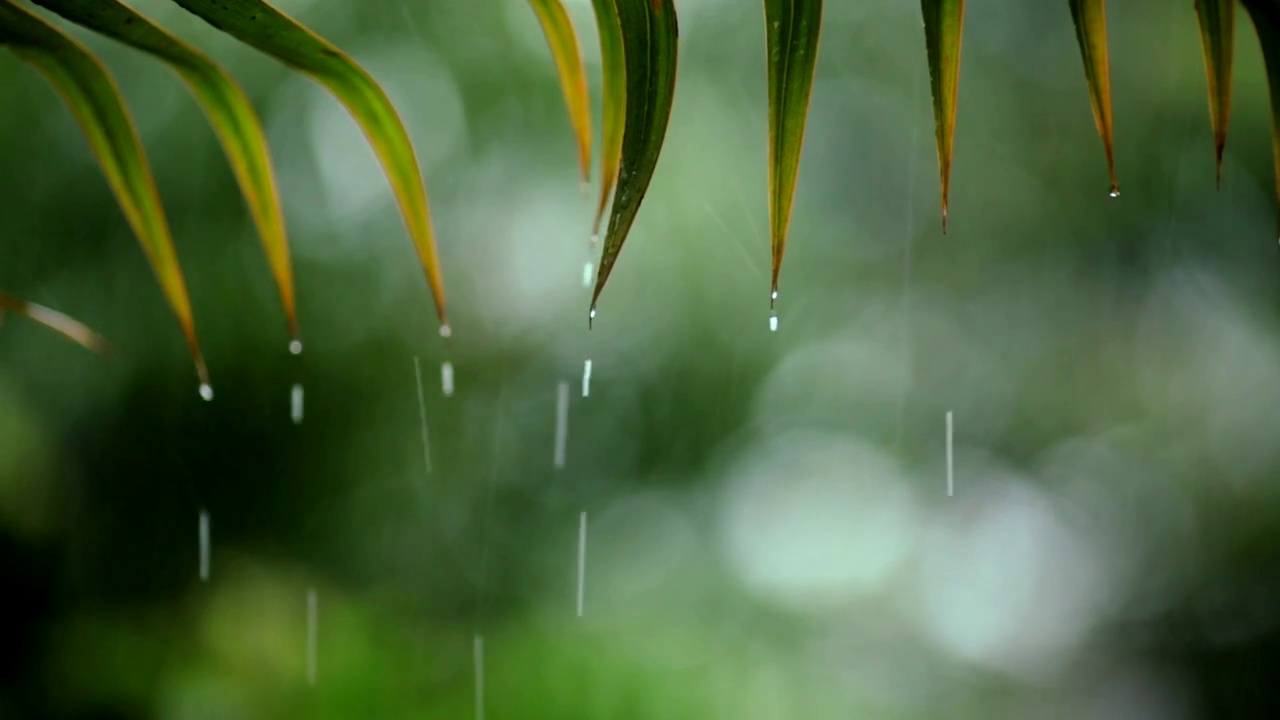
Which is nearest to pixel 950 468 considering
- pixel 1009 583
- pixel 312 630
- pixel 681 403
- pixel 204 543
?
pixel 1009 583

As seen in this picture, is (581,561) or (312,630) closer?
(312,630)

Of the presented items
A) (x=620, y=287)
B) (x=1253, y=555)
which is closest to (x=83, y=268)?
(x=620, y=287)

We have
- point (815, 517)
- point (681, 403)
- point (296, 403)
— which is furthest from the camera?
point (815, 517)

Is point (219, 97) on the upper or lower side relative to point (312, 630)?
upper

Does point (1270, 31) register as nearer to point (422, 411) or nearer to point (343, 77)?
point (343, 77)

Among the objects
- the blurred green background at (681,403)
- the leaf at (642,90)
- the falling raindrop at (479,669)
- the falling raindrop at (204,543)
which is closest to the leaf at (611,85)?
the leaf at (642,90)

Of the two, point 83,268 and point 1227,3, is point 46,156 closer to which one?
point 83,268
